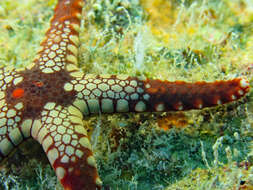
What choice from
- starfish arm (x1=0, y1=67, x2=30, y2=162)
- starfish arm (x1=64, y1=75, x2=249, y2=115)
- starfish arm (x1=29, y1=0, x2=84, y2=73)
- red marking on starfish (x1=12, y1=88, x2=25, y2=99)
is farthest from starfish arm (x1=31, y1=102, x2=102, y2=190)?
starfish arm (x1=29, y1=0, x2=84, y2=73)

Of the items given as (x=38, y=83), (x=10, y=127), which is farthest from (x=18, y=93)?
(x=10, y=127)

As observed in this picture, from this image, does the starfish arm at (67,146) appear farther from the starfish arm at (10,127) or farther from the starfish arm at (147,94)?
the starfish arm at (147,94)

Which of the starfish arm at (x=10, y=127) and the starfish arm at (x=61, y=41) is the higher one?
the starfish arm at (x=61, y=41)

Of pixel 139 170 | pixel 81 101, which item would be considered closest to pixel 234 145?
pixel 139 170

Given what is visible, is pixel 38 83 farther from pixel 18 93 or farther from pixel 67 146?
pixel 67 146

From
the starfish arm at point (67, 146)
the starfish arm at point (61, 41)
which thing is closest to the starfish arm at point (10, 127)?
the starfish arm at point (67, 146)

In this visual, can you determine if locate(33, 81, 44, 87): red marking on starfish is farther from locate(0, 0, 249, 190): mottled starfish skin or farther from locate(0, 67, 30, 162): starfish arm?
locate(0, 67, 30, 162): starfish arm
